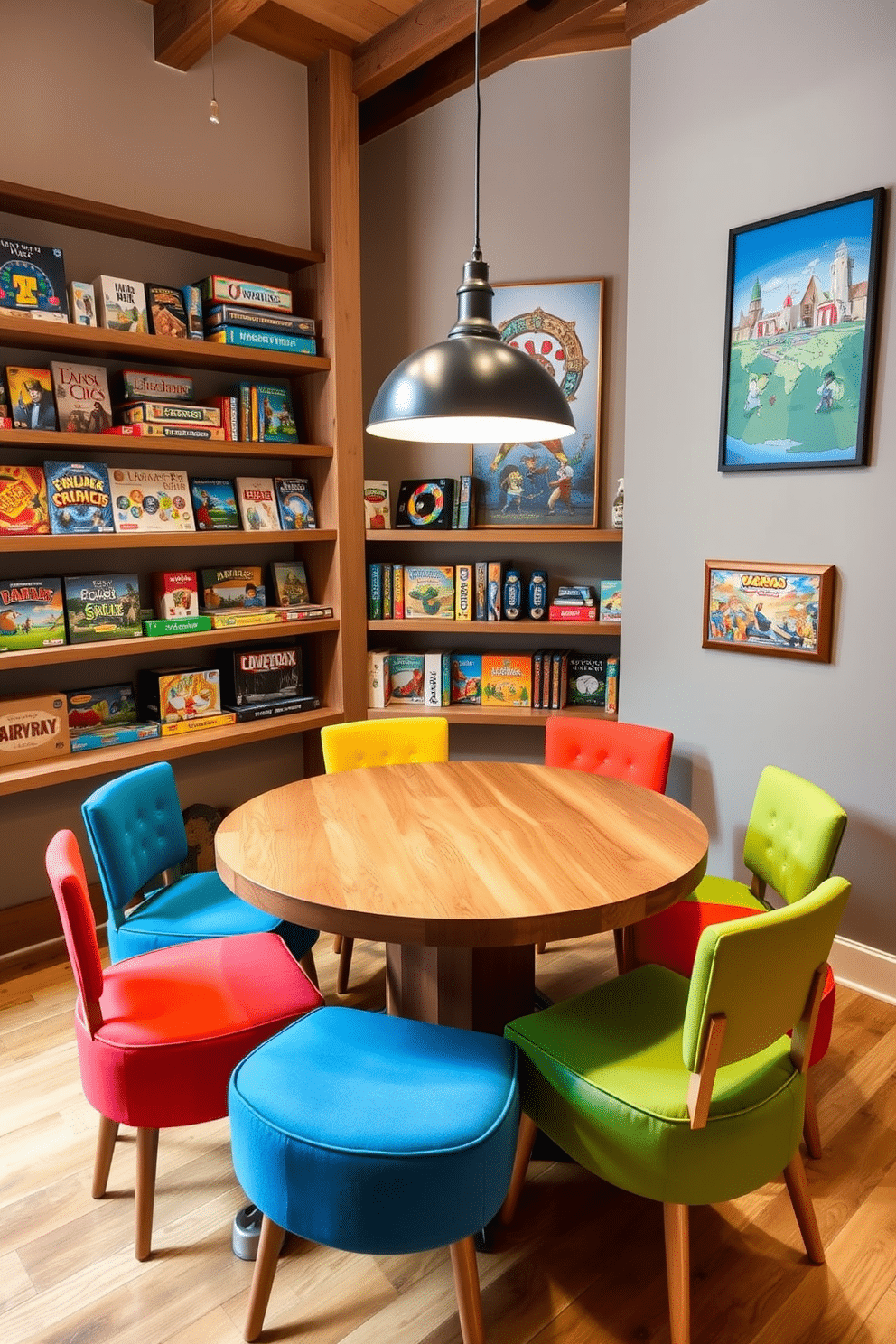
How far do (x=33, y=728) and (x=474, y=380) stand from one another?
6.24ft

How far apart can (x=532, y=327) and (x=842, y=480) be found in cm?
150

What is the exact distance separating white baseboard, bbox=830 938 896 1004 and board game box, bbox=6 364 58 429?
2982mm

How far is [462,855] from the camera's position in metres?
1.83

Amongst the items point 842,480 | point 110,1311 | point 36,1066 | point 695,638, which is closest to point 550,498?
point 695,638

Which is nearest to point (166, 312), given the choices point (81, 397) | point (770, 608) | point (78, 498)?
point (81, 397)

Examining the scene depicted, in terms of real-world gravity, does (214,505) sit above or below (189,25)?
below

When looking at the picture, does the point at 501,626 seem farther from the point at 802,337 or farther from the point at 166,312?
the point at 166,312

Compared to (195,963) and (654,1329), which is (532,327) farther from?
(654,1329)

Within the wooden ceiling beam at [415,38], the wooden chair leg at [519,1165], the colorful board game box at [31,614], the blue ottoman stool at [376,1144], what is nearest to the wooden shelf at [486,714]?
the colorful board game box at [31,614]

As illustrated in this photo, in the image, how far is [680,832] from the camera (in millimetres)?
1947

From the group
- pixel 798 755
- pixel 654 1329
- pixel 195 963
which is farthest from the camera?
pixel 798 755

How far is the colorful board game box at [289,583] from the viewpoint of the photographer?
143 inches

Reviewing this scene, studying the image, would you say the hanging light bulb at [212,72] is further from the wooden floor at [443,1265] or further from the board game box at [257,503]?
the wooden floor at [443,1265]

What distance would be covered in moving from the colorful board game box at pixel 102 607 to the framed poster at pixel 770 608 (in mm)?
1976
